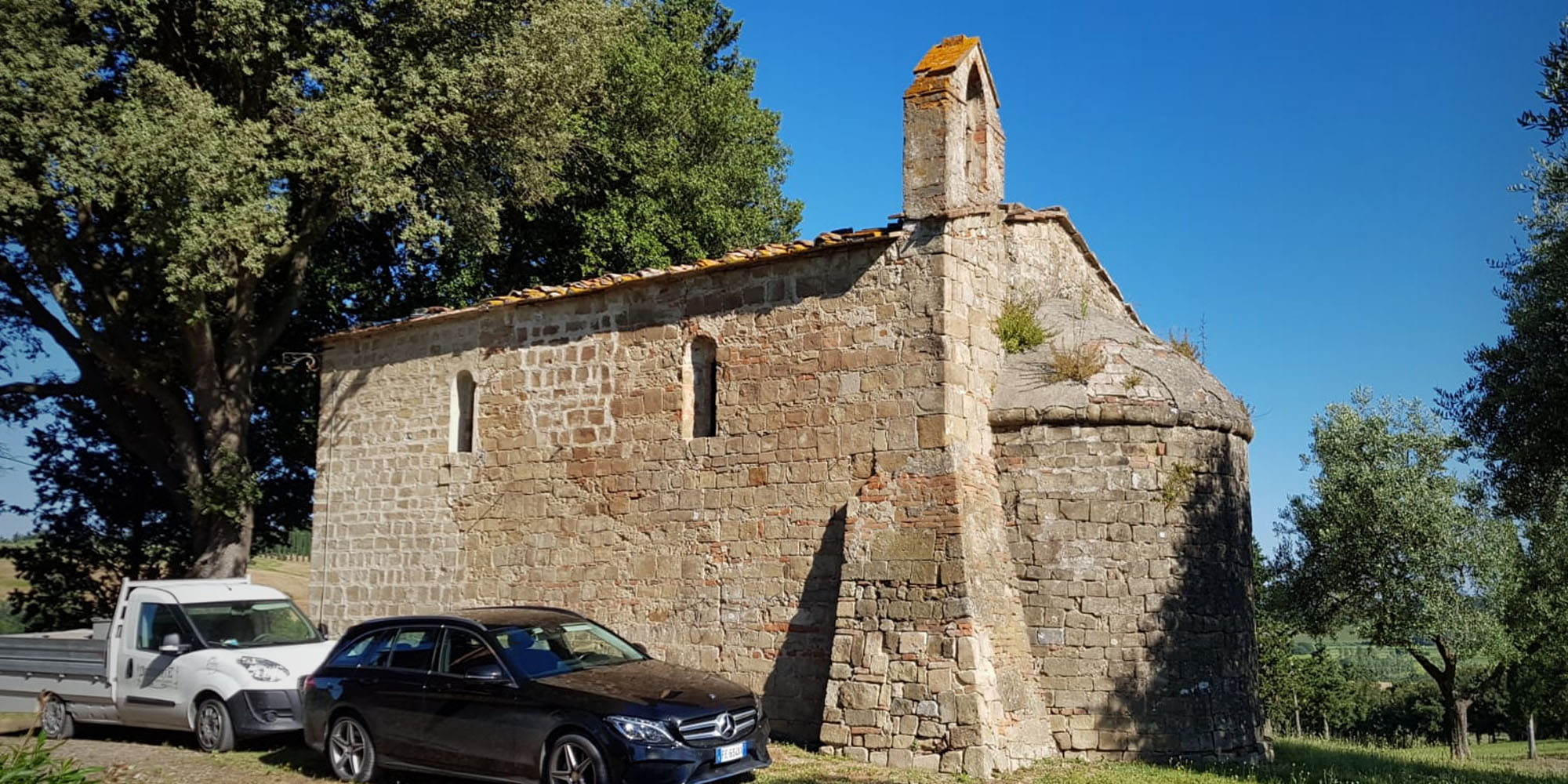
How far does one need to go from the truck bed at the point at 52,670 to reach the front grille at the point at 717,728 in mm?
7670

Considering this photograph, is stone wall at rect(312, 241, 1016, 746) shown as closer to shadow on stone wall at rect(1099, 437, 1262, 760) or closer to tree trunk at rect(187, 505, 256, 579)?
tree trunk at rect(187, 505, 256, 579)

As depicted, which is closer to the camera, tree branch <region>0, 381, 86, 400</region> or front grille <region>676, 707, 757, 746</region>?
front grille <region>676, 707, 757, 746</region>

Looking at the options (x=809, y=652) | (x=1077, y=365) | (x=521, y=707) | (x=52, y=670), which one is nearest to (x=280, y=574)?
(x=52, y=670)

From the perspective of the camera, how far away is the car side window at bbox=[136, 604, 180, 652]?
11.9 m

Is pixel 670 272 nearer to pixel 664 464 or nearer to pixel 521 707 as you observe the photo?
pixel 664 464

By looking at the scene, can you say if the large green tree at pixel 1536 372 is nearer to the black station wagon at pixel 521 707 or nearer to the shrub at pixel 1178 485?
the shrub at pixel 1178 485

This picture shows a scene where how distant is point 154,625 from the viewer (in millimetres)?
12031

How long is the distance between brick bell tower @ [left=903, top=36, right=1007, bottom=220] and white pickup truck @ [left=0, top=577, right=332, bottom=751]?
8353 millimetres

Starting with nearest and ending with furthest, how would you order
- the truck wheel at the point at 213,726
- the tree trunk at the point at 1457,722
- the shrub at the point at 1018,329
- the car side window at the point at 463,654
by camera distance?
the car side window at the point at 463,654, the truck wheel at the point at 213,726, the shrub at the point at 1018,329, the tree trunk at the point at 1457,722

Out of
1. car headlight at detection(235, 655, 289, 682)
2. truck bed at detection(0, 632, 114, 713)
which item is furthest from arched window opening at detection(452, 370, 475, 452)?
truck bed at detection(0, 632, 114, 713)

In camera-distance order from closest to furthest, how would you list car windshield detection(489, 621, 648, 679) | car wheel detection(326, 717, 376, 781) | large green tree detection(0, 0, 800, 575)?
car windshield detection(489, 621, 648, 679) < car wheel detection(326, 717, 376, 781) < large green tree detection(0, 0, 800, 575)

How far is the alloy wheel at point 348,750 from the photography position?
964 cm

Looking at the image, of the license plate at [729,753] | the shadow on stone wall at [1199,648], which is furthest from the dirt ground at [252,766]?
the shadow on stone wall at [1199,648]

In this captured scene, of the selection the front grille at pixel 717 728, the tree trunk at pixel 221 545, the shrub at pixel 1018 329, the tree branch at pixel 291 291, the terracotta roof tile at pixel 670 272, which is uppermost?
the tree branch at pixel 291 291
